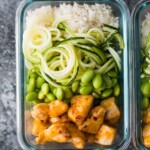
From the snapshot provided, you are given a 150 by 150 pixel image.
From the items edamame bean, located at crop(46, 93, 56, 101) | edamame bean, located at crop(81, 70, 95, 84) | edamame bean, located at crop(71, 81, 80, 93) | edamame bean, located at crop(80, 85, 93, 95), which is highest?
edamame bean, located at crop(81, 70, 95, 84)

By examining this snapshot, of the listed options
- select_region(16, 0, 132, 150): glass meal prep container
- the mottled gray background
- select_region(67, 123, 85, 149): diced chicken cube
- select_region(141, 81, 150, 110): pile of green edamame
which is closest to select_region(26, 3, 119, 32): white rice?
select_region(16, 0, 132, 150): glass meal prep container

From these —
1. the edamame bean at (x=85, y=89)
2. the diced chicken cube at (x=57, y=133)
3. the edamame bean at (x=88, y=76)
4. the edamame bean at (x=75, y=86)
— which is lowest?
the diced chicken cube at (x=57, y=133)

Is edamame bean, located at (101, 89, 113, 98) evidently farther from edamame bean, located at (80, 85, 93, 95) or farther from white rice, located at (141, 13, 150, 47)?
white rice, located at (141, 13, 150, 47)

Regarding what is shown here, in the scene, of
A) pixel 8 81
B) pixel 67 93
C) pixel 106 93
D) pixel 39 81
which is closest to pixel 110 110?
pixel 106 93

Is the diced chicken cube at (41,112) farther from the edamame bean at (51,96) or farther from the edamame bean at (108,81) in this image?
the edamame bean at (108,81)

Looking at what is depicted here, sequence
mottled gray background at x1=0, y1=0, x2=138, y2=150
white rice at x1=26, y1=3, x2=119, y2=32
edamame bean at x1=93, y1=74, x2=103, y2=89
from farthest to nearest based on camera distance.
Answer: mottled gray background at x1=0, y1=0, x2=138, y2=150, white rice at x1=26, y1=3, x2=119, y2=32, edamame bean at x1=93, y1=74, x2=103, y2=89

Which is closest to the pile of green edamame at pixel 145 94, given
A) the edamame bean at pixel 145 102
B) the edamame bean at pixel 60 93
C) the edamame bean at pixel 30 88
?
the edamame bean at pixel 145 102
